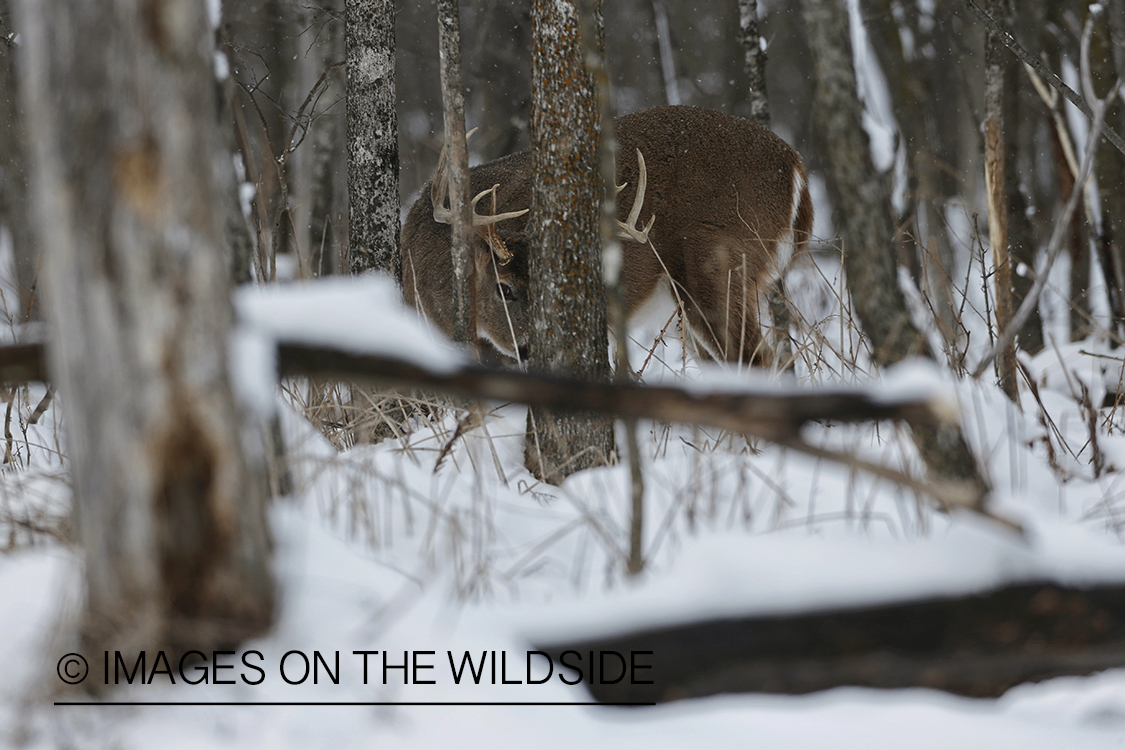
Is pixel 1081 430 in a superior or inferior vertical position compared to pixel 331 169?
inferior

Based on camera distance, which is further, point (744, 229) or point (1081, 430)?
point (744, 229)

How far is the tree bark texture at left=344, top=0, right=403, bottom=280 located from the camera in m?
4.51

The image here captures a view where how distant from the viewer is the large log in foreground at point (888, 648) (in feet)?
6.03

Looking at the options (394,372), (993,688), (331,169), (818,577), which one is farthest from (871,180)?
(331,169)

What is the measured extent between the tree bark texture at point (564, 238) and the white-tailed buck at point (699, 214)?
1531 millimetres

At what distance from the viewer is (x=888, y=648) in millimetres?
1872

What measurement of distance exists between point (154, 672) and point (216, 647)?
129 millimetres

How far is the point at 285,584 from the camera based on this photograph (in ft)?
5.99

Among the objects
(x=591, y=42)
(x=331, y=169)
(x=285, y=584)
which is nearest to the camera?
(x=285, y=584)

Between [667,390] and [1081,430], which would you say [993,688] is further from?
[1081,430]

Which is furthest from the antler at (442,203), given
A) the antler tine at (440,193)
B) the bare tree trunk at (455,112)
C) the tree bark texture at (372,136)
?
the bare tree trunk at (455,112)

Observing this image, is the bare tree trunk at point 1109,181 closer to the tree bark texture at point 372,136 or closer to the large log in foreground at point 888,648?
the tree bark texture at point 372,136

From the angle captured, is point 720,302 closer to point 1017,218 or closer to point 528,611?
point 1017,218

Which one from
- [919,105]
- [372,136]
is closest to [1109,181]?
[919,105]
